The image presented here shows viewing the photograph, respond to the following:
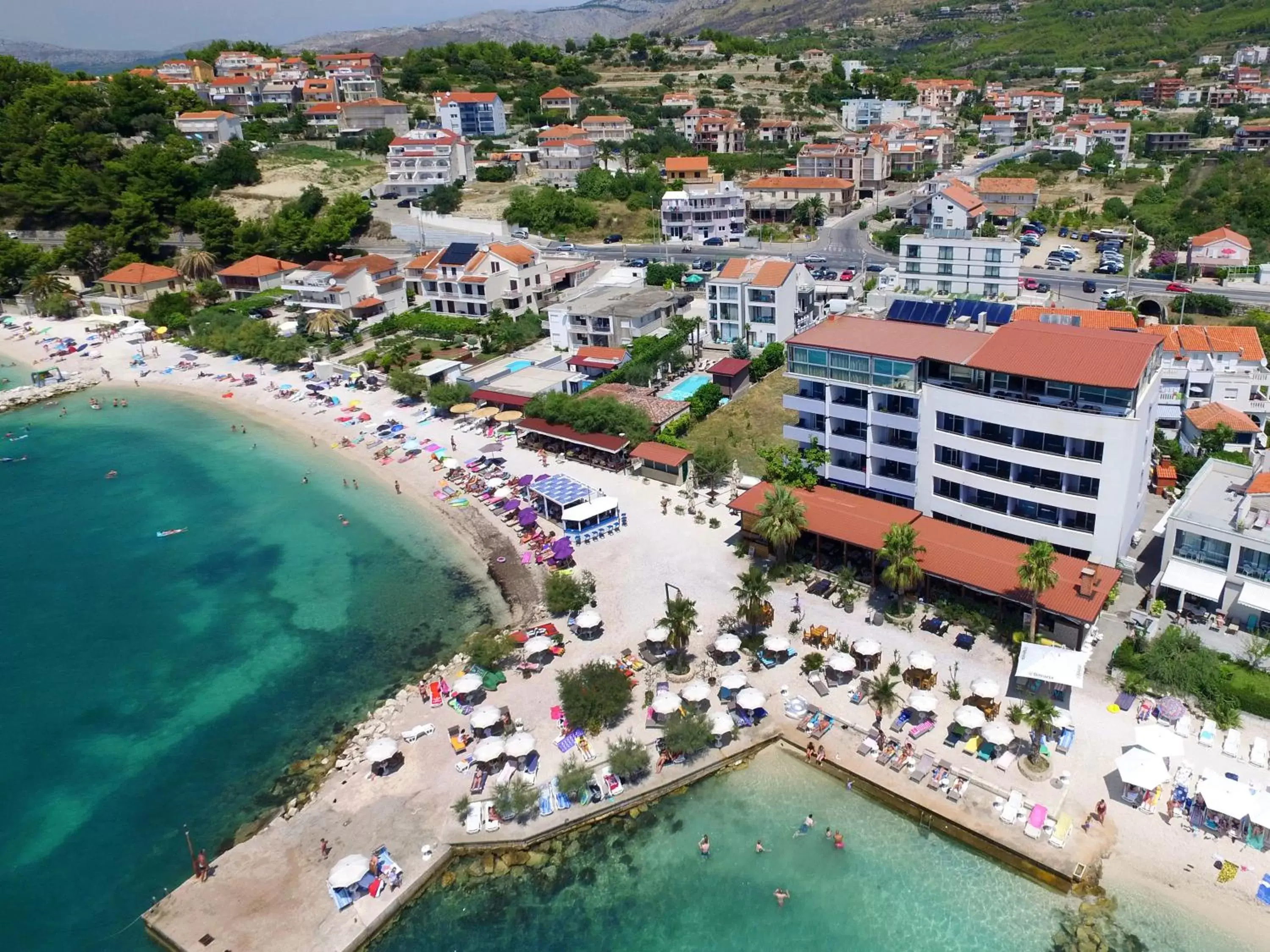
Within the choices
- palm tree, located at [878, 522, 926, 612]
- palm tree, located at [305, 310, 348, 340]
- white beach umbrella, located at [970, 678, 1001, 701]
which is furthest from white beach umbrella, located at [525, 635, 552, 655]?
palm tree, located at [305, 310, 348, 340]

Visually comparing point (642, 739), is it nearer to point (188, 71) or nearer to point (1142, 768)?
point (1142, 768)

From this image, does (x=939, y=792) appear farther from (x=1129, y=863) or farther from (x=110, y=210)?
(x=110, y=210)

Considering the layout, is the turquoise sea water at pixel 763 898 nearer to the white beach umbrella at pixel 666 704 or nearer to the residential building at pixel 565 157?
the white beach umbrella at pixel 666 704

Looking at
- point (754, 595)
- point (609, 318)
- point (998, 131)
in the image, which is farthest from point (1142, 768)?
point (998, 131)

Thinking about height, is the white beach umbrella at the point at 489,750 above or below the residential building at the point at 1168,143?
below

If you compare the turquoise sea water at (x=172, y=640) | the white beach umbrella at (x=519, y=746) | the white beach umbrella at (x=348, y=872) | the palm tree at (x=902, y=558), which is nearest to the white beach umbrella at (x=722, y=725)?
the white beach umbrella at (x=519, y=746)

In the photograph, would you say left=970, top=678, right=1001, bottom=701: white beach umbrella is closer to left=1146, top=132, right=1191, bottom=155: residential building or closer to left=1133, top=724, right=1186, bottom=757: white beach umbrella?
left=1133, top=724, right=1186, bottom=757: white beach umbrella
